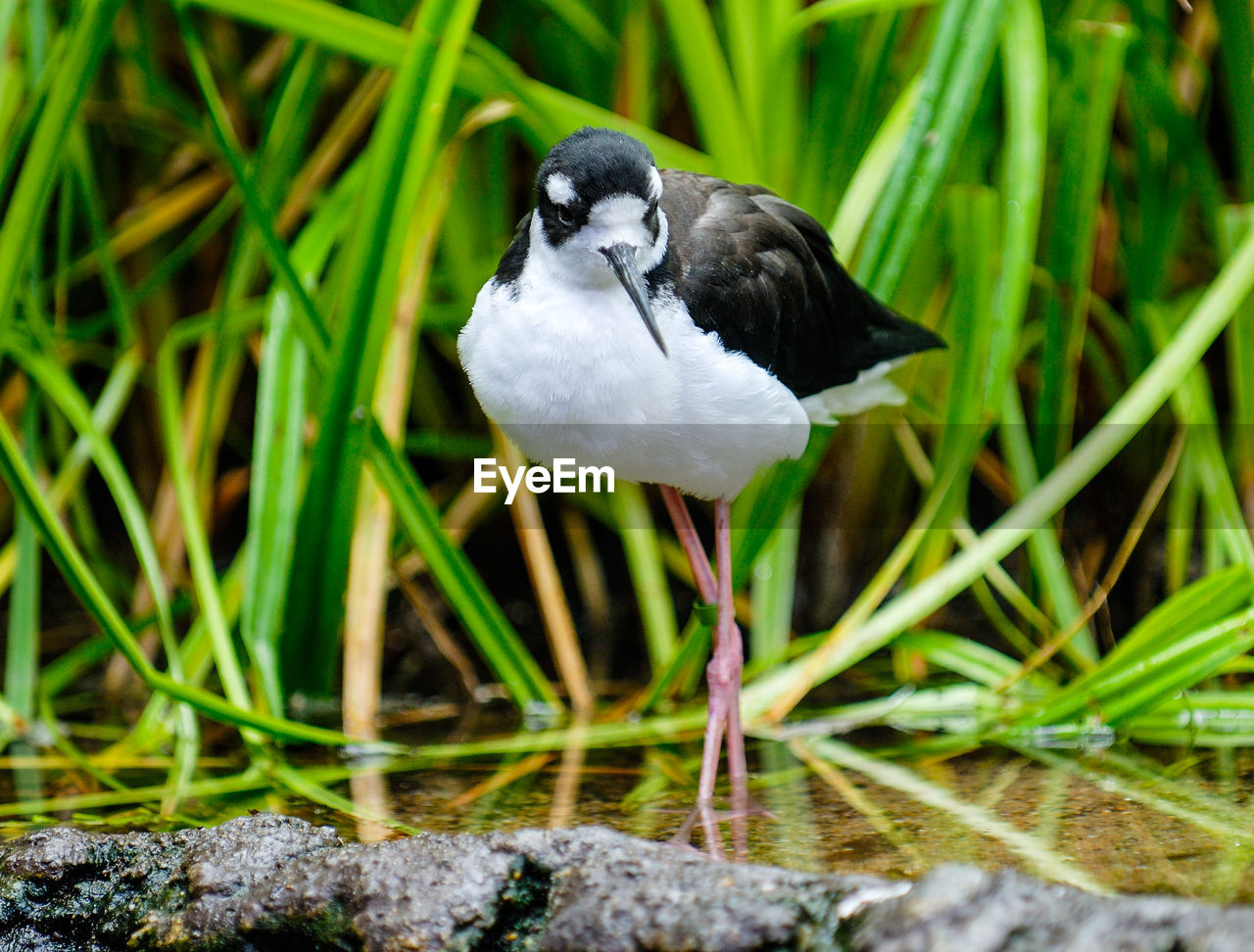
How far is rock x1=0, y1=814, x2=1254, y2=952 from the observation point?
4.54 feet

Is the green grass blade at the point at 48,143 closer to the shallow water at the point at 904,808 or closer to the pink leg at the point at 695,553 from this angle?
the shallow water at the point at 904,808

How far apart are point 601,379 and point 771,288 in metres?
0.49

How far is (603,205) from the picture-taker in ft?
6.56

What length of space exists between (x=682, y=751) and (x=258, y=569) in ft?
3.40

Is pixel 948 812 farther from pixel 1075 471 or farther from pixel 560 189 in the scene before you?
pixel 560 189

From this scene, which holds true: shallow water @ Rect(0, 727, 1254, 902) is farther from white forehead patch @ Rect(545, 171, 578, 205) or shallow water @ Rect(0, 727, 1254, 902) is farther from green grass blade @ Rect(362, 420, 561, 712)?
white forehead patch @ Rect(545, 171, 578, 205)

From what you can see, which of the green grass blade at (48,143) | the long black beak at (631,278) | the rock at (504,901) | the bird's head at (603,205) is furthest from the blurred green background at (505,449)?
the long black beak at (631,278)

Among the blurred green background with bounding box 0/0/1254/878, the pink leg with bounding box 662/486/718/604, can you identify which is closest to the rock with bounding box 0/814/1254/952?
the blurred green background with bounding box 0/0/1254/878

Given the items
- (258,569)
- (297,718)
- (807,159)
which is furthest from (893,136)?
(297,718)

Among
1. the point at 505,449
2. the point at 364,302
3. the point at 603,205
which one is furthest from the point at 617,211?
the point at 505,449

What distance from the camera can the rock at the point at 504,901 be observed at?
4.54ft

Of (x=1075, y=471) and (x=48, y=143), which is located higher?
(x=48, y=143)

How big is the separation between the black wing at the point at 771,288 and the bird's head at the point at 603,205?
14cm

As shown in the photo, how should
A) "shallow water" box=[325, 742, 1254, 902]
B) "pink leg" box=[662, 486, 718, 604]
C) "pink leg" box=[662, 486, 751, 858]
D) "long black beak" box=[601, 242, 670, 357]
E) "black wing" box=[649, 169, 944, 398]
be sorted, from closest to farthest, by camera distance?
"shallow water" box=[325, 742, 1254, 902]
"long black beak" box=[601, 242, 670, 357]
"black wing" box=[649, 169, 944, 398]
"pink leg" box=[662, 486, 751, 858]
"pink leg" box=[662, 486, 718, 604]
